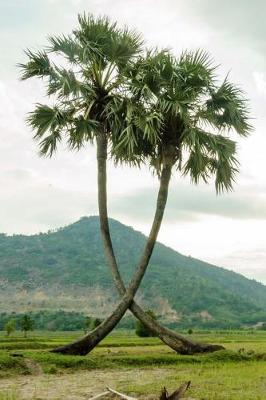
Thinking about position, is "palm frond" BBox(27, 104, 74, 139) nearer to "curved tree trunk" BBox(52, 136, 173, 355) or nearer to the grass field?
"curved tree trunk" BBox(52, 136, 173, 355)

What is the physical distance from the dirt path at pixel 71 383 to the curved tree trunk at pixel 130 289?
2725 millimetres

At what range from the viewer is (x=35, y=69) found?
20.4 metres

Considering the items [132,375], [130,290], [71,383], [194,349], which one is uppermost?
[130,290]

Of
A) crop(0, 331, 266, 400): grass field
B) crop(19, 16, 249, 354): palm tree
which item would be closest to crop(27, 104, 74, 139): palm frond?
crop(19, 16, 249, 354): palm tree

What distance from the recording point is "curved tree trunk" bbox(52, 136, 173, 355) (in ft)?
59.5

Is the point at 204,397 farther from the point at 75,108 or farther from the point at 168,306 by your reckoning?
the point at 168,306

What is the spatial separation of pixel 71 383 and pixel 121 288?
7.07 metres

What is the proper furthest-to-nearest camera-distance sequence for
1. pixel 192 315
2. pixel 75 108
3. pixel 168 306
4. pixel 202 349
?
pixel 168 306 → pixel 192 315 → pixel 75 108 → pixel 202 349

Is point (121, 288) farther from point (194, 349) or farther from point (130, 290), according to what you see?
point (194, 349)

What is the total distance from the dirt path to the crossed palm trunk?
2.94 metres

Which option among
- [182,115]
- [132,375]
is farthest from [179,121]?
[132,375]

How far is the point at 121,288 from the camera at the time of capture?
19875 mm

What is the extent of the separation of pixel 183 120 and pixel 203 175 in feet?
8.36

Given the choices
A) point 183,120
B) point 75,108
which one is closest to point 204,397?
point 183,120
